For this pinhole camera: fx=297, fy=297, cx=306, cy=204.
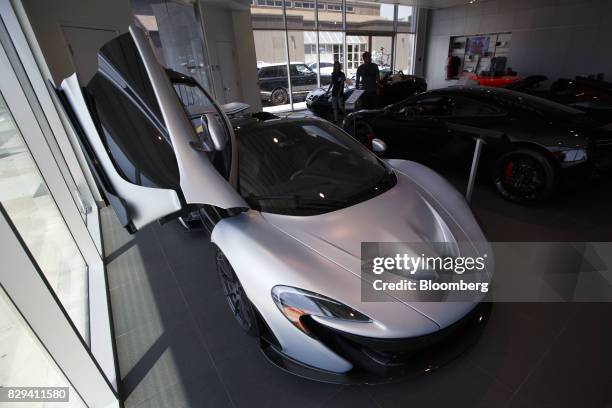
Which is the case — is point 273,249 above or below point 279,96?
above

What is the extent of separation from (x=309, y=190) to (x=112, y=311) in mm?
1699

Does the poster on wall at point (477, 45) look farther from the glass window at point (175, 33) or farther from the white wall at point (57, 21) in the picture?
the white wall at point (57, 21)

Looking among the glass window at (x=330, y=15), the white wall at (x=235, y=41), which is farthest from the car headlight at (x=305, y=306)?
the glass window at (x=330, y=15)

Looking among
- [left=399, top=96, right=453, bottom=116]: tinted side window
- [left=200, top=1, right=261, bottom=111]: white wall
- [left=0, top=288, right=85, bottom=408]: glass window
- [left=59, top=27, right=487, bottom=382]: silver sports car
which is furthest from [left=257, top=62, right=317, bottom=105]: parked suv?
[left=0, top=288, right=85, bottom=408]: glass window

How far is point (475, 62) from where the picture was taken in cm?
1180

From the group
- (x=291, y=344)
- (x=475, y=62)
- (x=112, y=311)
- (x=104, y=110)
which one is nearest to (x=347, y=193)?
(x=291, y=344)

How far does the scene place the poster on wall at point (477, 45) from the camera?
37.3 ft

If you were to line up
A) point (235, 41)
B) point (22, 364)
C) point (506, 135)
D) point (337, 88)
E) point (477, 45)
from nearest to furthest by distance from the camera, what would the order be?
1. point (22, 364)
2. point (506, 135)
3. point (337, 88)
4. point (235, 41)
5. point (477, 45)

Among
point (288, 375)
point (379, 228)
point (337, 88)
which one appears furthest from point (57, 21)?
point (337, 88)

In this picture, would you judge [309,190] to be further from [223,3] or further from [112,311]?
[223,3]

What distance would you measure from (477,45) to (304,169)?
43.2ft

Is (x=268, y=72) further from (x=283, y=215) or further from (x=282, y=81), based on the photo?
(x=283, y=215)

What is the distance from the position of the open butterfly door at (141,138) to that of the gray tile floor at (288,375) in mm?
827

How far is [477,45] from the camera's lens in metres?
11.6
